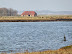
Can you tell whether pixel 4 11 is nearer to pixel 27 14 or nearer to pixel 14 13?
pixel 14 13

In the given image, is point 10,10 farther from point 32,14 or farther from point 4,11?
point 32,14

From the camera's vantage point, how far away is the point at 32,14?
175m

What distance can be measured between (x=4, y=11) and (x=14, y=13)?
9700mm

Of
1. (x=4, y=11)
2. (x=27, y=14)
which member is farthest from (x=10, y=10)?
(x=27, y=14)

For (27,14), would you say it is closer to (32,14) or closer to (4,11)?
(32,14)

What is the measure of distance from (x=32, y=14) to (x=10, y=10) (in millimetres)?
22885

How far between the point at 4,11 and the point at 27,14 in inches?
929

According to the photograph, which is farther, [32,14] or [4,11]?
A: [4,11]

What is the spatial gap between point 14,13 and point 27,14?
21045 mm

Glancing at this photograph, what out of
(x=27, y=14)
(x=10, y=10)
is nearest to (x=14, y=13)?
(x=10, y=10)

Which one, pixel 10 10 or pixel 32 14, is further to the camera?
pixel 10 10

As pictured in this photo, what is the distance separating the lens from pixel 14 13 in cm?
19300

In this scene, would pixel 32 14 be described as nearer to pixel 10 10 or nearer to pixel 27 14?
pixel 27 14

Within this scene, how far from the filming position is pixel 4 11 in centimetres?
18775
